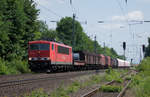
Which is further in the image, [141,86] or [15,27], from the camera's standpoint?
[15,27]

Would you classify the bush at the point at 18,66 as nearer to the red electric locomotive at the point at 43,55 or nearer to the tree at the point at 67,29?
the red electric locomotive at the point at 43,55

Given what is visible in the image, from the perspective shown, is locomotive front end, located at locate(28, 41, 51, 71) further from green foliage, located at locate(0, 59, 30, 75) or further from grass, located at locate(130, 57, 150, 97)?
grass, located at locate(130, 57, 150, 97)

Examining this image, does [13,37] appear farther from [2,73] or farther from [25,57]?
[2,73]

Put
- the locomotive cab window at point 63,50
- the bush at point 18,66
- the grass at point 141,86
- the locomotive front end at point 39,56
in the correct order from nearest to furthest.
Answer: the grass at point 141,86 → the locomotive front end at point 39,56 → the bush at point 18,66 → the locomotive cab window at point 63,50

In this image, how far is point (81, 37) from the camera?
9144 cm

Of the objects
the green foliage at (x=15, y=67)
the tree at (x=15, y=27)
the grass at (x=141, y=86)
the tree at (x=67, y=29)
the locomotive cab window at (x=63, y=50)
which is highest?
the tree at (x=67, y=29)

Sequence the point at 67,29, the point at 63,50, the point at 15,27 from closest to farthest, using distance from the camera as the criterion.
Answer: the point at 63,50 → the point at 15,27 → the point at 67,29

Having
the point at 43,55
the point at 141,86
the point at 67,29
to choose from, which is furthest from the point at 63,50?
the point at 67,29

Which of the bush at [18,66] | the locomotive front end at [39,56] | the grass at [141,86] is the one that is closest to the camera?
the grass at [141,86]

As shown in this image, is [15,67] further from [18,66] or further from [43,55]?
[43,55]

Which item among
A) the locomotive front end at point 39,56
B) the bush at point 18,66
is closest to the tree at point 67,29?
the bush at point 18,66

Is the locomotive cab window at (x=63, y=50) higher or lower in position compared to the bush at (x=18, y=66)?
higher

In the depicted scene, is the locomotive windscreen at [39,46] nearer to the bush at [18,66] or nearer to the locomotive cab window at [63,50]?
the locomotive cab window at [63,50]

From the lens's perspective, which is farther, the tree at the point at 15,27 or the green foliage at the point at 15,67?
the tree at the point at 15,27
